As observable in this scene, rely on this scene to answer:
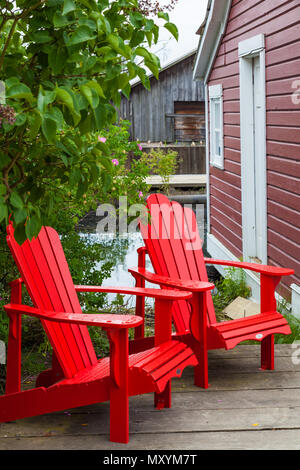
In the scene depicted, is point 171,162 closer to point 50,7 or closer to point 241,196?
point 241,196

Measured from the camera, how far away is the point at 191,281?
3768mm

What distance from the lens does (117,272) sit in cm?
847

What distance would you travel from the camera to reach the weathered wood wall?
80.6 feet

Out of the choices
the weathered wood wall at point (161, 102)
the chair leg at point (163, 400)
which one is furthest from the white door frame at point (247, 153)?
the weathered wood wall at point (161, 102)

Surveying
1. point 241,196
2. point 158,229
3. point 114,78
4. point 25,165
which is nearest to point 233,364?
point 158,229

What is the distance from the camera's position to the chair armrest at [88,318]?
2.81 m

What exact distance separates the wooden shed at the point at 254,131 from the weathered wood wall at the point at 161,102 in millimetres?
14613

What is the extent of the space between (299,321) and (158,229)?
167 cm

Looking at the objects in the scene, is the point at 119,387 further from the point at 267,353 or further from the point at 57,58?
the point at 57,58

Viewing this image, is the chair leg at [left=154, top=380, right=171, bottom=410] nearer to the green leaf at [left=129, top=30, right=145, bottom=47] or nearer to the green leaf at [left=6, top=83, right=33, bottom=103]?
the green leaf at [left=129, top=30, right=145, bottom=47]

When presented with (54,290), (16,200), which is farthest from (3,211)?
(54,290)

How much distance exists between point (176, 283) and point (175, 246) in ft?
1.81

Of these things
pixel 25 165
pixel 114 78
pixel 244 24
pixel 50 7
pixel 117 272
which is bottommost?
pixel 117 272

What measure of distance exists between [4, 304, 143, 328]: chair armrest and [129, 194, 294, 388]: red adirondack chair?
728 mm
